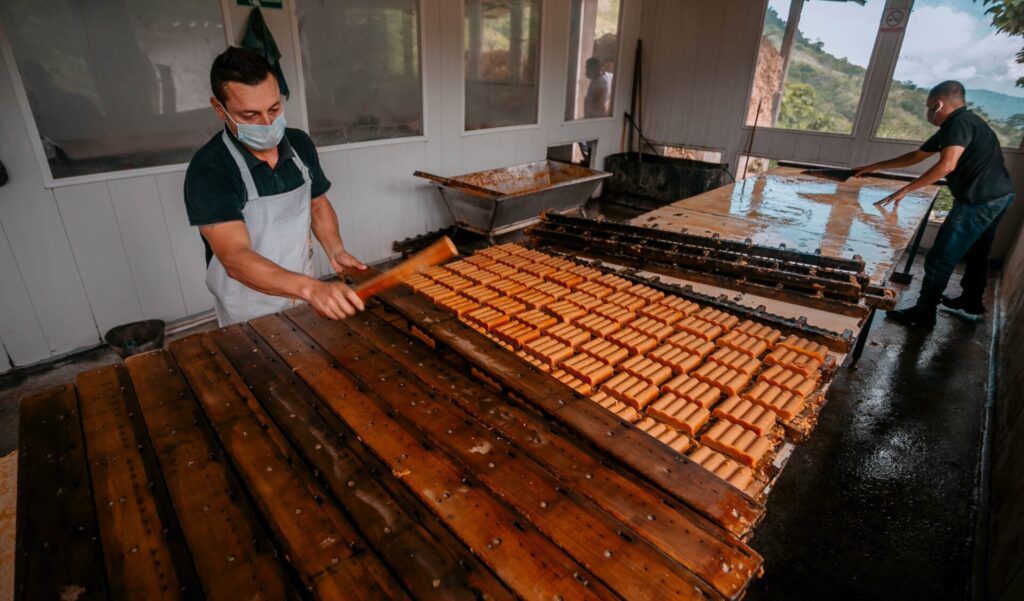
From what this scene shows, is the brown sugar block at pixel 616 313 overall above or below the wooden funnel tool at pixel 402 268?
below

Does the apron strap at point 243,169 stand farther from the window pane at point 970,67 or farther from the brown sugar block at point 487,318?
the window pane at point 970,67

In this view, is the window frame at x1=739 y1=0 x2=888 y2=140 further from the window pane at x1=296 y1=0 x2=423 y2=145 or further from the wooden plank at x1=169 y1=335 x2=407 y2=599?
the wooden plank at x1=169 y1=335 x2=407 y2=599

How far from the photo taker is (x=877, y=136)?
29.5 ft

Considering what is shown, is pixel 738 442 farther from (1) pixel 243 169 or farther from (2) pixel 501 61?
(2) pixel 501 61

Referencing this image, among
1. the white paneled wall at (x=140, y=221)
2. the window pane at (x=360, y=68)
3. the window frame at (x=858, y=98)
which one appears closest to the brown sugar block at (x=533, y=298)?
the white paneled wall at (x=140, y=221)

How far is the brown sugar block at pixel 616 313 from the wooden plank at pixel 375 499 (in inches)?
60.5

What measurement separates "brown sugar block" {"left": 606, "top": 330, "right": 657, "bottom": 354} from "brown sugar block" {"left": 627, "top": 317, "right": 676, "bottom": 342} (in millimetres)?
28

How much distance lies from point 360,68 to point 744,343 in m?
6.04

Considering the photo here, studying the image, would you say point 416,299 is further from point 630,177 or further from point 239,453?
point 630,177

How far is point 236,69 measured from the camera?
2689 millimetres

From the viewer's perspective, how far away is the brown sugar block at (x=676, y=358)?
235cm

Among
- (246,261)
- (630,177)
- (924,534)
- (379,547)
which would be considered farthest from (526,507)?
(630,177)

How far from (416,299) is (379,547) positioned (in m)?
1.59

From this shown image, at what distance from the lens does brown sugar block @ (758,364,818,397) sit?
2219 millimetres
